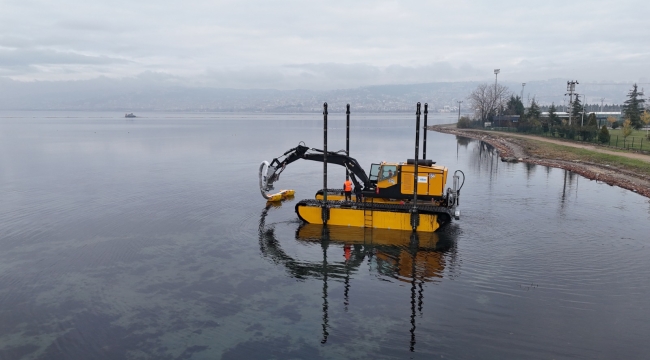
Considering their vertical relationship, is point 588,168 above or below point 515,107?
below

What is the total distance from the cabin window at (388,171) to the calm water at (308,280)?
313cm

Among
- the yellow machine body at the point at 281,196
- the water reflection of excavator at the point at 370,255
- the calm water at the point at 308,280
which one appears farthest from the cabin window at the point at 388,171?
the yellow machine body at the point at 281,196

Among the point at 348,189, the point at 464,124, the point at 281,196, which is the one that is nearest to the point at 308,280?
the point at 348,189

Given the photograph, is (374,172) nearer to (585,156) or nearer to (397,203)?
(397,203)

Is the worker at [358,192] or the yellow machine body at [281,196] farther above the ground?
the worker at [358,192]

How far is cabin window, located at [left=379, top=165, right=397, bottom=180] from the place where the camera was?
83.6 ft

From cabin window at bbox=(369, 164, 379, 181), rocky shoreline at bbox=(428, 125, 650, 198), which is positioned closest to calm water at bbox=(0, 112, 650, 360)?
rocky shoreline at bbox=(428, 125, 650, 198)

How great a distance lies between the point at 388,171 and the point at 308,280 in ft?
29.4

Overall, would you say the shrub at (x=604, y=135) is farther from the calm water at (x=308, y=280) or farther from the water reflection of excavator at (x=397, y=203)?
the water reflection of excavator at (x=397, y=203)

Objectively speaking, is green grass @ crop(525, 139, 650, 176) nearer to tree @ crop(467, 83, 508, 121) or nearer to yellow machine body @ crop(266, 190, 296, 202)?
yellow machine body @ crop(266, 190, 296, 202)

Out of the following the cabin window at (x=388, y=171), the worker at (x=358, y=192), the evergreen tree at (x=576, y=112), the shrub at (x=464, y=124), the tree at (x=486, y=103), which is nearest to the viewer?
the cabin window at (x=388, y=171)

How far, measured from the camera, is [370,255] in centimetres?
2162

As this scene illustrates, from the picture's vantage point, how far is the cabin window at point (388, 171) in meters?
25.5

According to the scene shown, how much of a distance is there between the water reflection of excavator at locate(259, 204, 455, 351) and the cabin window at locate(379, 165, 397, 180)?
288 cm
